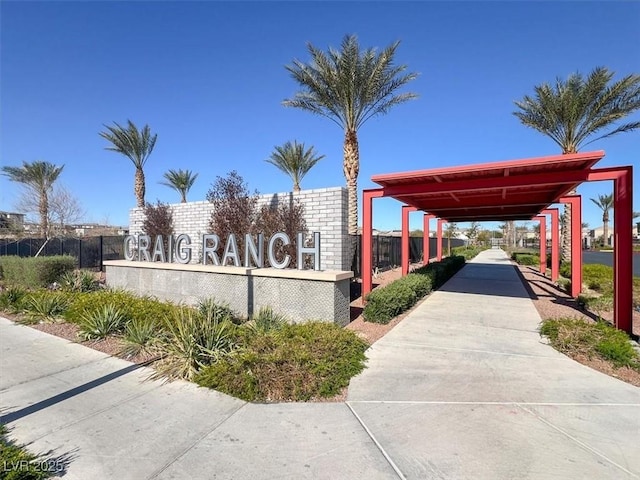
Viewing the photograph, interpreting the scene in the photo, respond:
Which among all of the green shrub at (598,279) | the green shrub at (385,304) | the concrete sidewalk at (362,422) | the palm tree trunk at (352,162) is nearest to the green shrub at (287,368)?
the concrete sidewalk at (362,422)

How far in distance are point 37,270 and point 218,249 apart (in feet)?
22.5

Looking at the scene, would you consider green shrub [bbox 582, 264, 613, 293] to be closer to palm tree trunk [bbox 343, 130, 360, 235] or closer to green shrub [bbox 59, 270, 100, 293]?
palm tree trunk [bbox 343, 130, 360, 235]

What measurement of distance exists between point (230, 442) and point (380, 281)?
→ 1172cm

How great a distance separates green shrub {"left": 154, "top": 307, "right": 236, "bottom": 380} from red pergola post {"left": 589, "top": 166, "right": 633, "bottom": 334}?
7.46 metres

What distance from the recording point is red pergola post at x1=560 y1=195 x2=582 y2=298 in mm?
11055

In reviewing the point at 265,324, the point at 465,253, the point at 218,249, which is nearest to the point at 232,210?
the point at 218,249

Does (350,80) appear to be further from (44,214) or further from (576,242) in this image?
(44,214)

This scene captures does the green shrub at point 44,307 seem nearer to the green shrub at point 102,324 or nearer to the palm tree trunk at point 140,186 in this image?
the green shrub at point 102,324

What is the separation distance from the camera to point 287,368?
14.2 ft

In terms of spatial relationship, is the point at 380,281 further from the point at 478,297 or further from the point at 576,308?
the point at 576,308

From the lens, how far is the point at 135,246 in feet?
42.0

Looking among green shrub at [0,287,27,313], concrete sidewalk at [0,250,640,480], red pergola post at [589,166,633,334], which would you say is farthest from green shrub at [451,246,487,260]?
green shrub at [0,287,27,313]

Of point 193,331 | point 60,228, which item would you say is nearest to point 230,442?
point 193,331

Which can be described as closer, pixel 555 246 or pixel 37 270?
pixel 37 270
